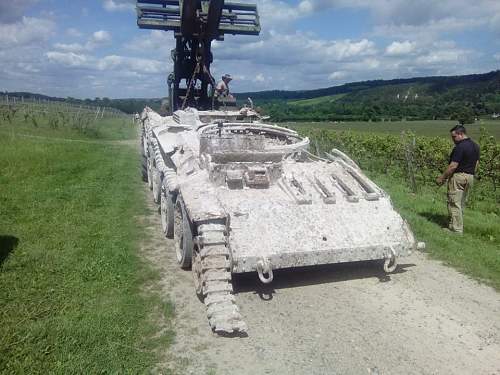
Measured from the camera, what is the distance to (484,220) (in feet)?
29.2

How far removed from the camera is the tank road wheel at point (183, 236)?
5.32 meters

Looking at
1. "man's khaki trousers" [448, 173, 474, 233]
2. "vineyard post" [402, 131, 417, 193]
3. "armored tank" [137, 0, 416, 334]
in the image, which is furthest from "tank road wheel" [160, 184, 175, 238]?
"vineyard post" [402, 131, 417, 193]

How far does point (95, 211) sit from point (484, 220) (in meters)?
6.95

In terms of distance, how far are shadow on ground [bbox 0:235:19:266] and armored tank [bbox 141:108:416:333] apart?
199cm

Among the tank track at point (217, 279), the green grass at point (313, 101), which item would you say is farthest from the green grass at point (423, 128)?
the green grass at point (313, 101)

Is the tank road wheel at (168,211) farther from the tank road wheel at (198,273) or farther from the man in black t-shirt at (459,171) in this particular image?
the man in black t-shirt at (459,171)

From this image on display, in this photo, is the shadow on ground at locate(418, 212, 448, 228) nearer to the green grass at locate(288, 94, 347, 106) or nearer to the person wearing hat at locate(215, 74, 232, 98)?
the person wearing hat at locate(215, 74, 232, 98)

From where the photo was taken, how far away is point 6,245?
622 cm

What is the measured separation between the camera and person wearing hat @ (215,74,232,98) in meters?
10.5

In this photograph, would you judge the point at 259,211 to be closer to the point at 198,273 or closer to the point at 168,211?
the point at 198,273

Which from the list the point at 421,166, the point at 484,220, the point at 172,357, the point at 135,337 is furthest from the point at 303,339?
the point at 421,166

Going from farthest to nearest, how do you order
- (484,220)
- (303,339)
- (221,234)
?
(484,220)
(221,234)
(303,339)

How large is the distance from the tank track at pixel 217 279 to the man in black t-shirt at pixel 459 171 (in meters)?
4.38

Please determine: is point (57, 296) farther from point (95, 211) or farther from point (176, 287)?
point (95, 211)
